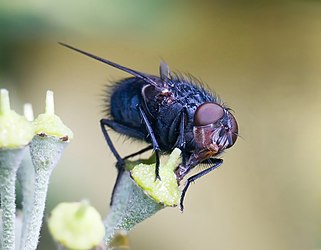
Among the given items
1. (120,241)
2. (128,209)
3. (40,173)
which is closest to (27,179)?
(40,173)

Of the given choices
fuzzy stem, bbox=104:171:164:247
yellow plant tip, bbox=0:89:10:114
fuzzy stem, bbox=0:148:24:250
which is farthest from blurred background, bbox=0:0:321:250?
yellow plant tip, bbox=0:89:10:114

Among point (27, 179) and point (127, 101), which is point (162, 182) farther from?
point (127, 101)

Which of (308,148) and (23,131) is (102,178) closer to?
(308,148)

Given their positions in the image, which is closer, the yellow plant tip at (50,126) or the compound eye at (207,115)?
the yellow plant tip at (50,126)

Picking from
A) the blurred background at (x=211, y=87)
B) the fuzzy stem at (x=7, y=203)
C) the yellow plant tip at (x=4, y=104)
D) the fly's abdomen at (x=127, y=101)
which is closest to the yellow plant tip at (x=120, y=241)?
the fuzzy stem at (x=7, y=203)

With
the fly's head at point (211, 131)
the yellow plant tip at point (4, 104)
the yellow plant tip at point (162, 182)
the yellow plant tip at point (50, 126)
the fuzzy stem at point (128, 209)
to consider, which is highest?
the yellow plant tip at point (4, 104)

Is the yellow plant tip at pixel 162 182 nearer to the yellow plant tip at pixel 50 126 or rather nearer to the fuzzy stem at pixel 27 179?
the yellow plant tip at pixel 50 126

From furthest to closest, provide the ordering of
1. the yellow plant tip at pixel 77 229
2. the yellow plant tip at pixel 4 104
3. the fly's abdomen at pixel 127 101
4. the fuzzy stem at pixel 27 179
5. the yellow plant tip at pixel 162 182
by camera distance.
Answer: the fly's abdomen at pixel 127 101
the fuzzy stem at pixel 27 179
the yellow plant tip at pixel 162 182
the yellow plant tip at pixel 4 104
the yellow plant tip at pixel 77 229

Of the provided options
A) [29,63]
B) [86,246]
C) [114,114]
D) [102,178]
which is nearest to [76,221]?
[86,246]
